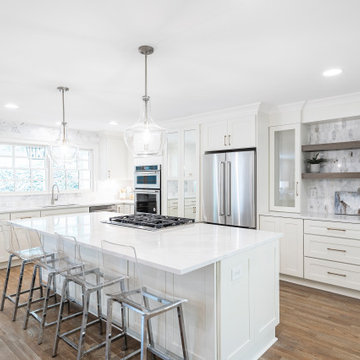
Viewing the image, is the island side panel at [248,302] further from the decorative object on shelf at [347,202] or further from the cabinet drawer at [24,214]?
the cabinet drawer at [24,214]

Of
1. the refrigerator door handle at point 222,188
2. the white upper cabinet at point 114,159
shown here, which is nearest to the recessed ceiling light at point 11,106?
the white upper cabinet at point 114,159

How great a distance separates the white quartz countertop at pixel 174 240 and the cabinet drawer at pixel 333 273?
61.6 inches

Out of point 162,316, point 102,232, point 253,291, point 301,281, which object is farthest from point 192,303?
point 301,281

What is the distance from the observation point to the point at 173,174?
502cm

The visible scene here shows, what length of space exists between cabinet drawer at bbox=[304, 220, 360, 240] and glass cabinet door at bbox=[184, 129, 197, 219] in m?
1.75

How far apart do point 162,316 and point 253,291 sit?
2.32 ft

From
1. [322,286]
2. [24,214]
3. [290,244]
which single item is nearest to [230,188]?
[290,244]

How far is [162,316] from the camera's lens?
7.18 feet

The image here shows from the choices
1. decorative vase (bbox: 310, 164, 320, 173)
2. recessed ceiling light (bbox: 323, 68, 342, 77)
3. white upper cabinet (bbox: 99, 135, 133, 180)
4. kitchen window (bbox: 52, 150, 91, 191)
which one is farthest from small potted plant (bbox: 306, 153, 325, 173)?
kitchen window (bbox: 52, 150, 91, 191)

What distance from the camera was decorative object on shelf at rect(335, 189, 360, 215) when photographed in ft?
12.6

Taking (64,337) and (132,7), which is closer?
(132,7)

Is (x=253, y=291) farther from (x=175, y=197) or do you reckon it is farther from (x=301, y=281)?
(x=175, y=197)

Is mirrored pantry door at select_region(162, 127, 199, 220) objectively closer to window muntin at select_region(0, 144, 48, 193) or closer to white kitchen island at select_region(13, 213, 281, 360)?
white kitchen island at select_region(13, 213, 281, 360)

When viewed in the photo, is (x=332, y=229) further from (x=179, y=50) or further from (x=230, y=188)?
(x=179, y=50)
